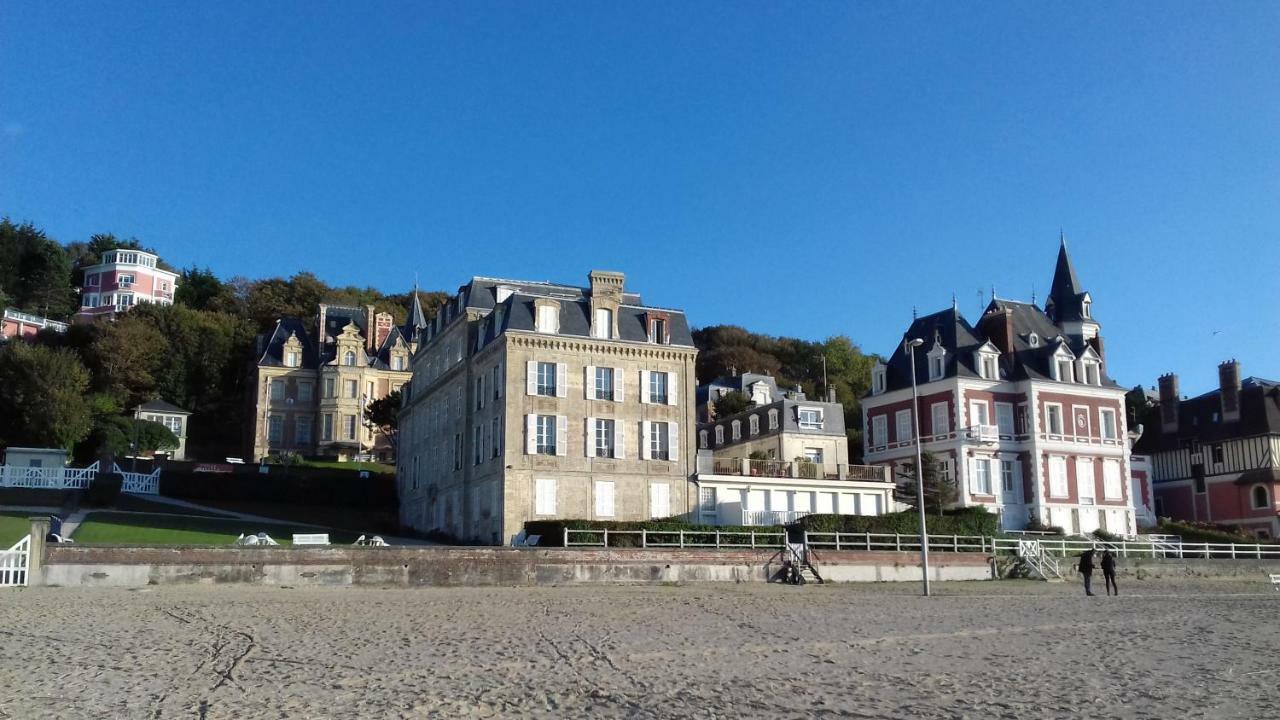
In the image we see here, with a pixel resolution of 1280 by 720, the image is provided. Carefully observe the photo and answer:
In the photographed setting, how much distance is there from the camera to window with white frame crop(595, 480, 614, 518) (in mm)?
40353

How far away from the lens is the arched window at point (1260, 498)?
193ft

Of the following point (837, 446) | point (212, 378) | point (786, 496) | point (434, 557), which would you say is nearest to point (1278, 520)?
point (837, 446)

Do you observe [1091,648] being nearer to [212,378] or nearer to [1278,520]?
[1278,520]

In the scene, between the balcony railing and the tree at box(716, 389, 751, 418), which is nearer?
the balcony railing

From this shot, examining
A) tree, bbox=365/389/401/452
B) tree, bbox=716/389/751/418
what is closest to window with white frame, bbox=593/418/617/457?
tree, bbox=716/389/751/418

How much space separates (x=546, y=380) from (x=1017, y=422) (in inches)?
1003

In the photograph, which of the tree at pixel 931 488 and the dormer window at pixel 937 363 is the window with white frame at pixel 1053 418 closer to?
the dormer window at pixel 937 363

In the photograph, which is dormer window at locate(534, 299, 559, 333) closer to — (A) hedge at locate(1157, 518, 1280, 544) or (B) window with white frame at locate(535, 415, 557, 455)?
(B) window with white frame at locate(535, 415, 557, 455)

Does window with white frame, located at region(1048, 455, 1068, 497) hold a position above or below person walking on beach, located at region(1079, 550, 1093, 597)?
above

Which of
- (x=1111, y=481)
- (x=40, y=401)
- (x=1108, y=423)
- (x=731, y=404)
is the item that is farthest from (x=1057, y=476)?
(x=40, y=401)

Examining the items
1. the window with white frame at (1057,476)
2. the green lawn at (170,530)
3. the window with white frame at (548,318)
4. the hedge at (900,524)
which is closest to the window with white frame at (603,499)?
the window with white frame at (548,318)

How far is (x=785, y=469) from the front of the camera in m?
45.1

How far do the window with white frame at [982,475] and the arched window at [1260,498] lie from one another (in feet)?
61.4

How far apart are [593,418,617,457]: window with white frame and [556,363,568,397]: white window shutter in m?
1.68
